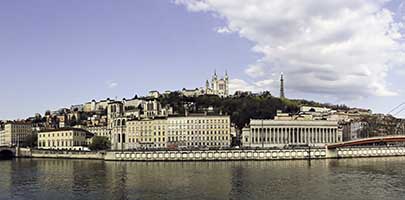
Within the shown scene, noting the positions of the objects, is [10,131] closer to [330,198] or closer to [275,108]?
[275,108]

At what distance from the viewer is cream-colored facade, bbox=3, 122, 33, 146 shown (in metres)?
121

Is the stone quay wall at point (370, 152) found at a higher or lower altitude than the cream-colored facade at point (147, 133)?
lower

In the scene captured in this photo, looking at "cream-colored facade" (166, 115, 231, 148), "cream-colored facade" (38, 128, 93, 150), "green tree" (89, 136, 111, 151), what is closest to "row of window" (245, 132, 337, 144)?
"cream-colored facade" (166, 115, 231, 148)

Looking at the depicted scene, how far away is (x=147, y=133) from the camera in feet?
308

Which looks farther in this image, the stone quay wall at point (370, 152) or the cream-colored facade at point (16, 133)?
the cream-colored facade at point (16, 133)

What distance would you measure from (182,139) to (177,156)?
64.5 ft

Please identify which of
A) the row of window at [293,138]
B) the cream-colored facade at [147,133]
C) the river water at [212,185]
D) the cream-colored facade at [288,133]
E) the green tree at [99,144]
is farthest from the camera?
the row of window at [293,138]

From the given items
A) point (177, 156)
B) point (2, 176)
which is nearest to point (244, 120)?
point (177, 156)

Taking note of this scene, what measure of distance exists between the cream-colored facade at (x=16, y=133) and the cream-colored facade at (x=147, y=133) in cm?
3972

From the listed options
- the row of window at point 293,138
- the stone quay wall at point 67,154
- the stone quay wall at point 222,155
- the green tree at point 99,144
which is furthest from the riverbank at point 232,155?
the row of window at point 293,138

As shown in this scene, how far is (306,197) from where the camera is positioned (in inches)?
1302

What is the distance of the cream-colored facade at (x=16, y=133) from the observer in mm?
121250

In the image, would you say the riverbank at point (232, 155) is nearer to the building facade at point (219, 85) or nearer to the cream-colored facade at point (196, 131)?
the cream-colored facade at point (196, 131)

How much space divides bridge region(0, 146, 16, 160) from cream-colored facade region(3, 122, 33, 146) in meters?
21.8
